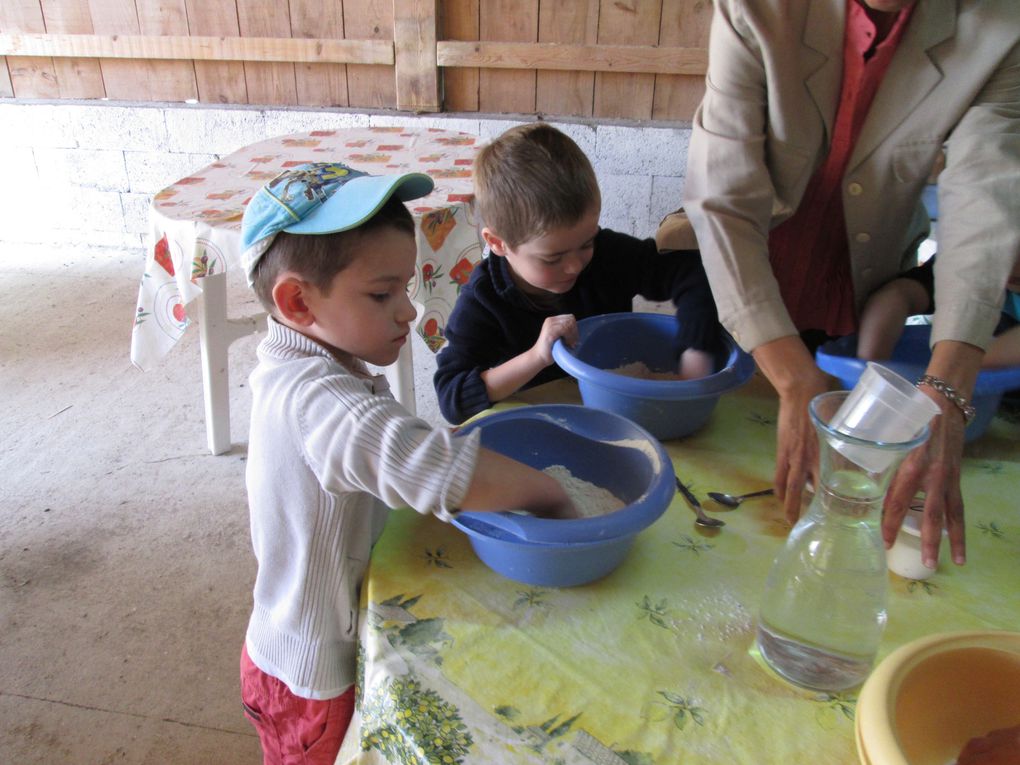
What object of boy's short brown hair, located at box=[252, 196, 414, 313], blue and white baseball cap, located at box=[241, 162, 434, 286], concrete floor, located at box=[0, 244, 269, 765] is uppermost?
blue and white baseball cap, located at box=[241, 162, 434, 286]

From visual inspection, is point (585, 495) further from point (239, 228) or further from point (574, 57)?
point (574, 57)

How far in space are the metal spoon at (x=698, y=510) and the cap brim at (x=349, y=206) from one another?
0.51 m

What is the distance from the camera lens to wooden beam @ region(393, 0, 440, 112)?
140 inches

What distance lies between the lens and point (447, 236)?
6.59 feet

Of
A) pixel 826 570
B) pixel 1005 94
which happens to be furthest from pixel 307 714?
pixel 1005 94

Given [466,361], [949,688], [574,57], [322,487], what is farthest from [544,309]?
[574,57]

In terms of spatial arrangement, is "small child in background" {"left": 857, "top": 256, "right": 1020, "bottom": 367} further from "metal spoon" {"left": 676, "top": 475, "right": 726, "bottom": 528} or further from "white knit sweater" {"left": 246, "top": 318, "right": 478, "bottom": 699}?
"white knit sweater" {"left": 246, "top": 318, "right": 478, "bottom": 699}

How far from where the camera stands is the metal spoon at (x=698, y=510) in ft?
3.01

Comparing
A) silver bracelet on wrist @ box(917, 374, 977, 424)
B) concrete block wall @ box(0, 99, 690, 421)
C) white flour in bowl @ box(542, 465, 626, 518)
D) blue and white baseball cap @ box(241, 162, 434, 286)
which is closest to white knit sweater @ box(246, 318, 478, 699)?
blue and white baseball cap @ box(241, 162, 434, 286)

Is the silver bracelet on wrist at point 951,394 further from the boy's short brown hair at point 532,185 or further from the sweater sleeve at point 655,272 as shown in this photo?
the boy's short brown hair at point 532,185

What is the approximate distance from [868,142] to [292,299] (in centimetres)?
87

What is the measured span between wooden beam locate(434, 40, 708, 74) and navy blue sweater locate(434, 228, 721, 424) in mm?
2284

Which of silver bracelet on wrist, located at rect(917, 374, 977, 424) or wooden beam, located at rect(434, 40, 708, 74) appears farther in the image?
wooden beam, located at rect(434, 40, 708, 74)

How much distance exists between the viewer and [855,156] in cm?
117
